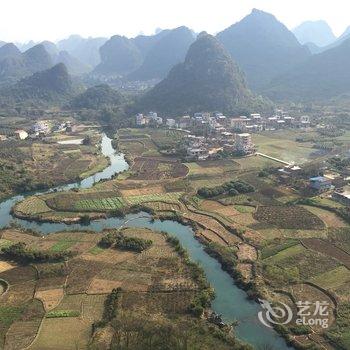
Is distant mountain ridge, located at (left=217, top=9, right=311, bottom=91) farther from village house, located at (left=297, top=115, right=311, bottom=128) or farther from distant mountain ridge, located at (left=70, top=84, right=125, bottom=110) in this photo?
village house, located at (left=297, top=115, right=311, bottom=128)

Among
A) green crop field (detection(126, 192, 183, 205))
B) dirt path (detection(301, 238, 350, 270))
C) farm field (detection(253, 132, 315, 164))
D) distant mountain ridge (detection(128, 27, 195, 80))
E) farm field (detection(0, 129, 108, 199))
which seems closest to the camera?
dirt path (detection(301, 238, 350, 270))

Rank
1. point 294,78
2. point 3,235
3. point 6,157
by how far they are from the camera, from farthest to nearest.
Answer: point 294,78, point 6,157, point 3,235

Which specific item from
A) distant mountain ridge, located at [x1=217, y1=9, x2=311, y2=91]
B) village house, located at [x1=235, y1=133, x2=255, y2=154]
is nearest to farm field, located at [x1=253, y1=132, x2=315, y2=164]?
village house, located at [x1=235, y1=133, x2=255, y2=154]

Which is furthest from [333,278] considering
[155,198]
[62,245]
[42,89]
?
[42,89]

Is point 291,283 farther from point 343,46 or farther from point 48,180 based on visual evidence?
point 343,46

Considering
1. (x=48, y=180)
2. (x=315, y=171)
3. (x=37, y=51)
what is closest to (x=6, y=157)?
(x=48, y=180)

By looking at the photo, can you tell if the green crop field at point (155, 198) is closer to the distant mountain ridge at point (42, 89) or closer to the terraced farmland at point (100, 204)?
the terraced farmland at point (100, 204)

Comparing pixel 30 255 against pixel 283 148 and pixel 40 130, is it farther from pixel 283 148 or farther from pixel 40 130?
pixel 40 130
